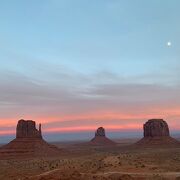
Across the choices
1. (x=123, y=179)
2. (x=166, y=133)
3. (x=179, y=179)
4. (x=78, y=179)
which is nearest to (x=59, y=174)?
(x=78, y=179)

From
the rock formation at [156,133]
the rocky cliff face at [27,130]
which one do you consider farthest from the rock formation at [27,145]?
the rock formation at [156,133]

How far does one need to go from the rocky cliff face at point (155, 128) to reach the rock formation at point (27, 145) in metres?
41.4

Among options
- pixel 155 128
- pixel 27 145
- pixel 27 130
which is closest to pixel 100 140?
pixel 155 128

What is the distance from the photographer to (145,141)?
134m

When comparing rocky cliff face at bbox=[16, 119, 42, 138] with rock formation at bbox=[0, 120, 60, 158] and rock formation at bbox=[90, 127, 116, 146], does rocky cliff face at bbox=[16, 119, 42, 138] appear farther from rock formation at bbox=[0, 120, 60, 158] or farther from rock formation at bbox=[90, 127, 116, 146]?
rock formation at bbox=[90, 127, 116, 146]

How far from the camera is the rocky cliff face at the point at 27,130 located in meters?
108

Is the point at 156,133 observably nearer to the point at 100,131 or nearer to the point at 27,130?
the point at 27,130

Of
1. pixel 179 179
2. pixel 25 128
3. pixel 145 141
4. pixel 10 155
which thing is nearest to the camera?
pixel 179 179

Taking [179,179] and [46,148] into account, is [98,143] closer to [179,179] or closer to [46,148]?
[46,148]

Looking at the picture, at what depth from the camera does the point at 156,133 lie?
13400 cm

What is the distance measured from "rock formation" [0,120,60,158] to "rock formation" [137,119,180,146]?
39.6m

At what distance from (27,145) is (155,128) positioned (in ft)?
164

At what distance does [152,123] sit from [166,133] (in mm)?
6233

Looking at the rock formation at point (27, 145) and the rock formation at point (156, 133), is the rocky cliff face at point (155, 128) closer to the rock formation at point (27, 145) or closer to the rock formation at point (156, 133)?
the rock formation at point (156, 133)
